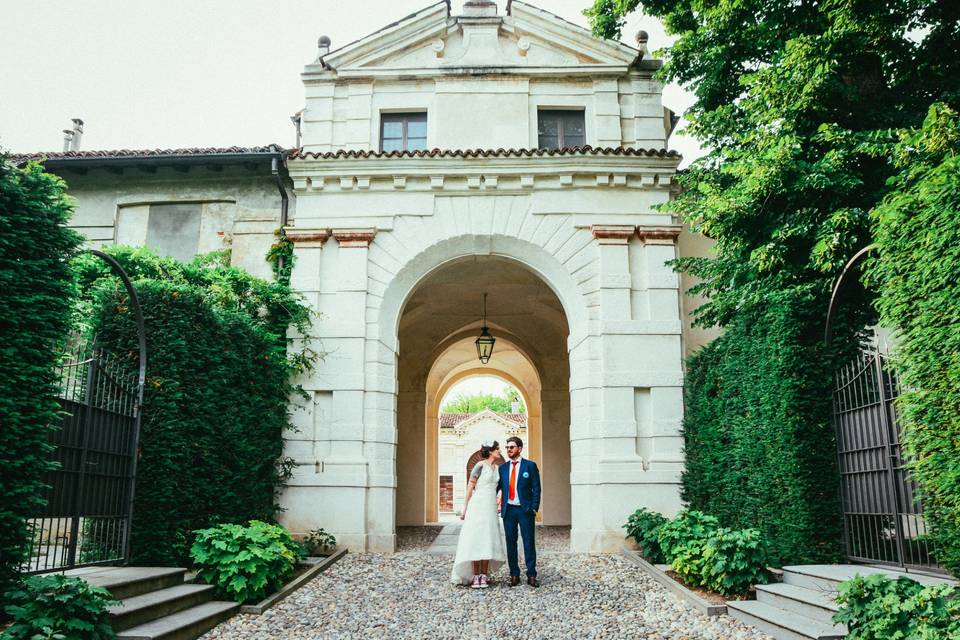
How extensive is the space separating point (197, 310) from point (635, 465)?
23.2ft

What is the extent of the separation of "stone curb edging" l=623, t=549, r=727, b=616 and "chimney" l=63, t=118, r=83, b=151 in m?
15.7

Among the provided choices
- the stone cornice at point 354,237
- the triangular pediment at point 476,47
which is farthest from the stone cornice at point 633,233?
the stone cornice at point 354,237

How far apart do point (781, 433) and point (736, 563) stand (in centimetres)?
155

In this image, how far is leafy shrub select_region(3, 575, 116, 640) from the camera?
4965mm

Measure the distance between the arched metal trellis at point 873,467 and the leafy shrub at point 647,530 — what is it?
286 cm

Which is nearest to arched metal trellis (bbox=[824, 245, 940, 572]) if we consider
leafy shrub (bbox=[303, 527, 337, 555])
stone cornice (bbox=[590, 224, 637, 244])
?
stone cornice (bbox=[590, 224, 637, 244])

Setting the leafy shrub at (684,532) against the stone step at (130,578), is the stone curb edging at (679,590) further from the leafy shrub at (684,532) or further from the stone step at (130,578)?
the stone step at (130,578)

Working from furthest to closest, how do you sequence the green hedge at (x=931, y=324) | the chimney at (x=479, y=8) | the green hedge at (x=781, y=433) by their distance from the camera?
1. the chimney at (x=479, y=8)
2. the green hedge at (x=781, y=433)
3. the green hedge at (x=931, y=324)

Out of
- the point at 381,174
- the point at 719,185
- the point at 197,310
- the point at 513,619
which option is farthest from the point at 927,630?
the point at 381,174

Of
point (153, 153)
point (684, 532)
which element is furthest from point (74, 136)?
point (684, 532)

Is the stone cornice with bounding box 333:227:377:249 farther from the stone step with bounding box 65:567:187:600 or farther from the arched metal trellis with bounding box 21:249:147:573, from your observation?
the stone step with bounding box 65:567:187:600

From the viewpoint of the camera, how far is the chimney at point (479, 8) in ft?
45.9

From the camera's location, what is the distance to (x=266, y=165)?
13773mm

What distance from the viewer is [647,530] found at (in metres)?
10.7
